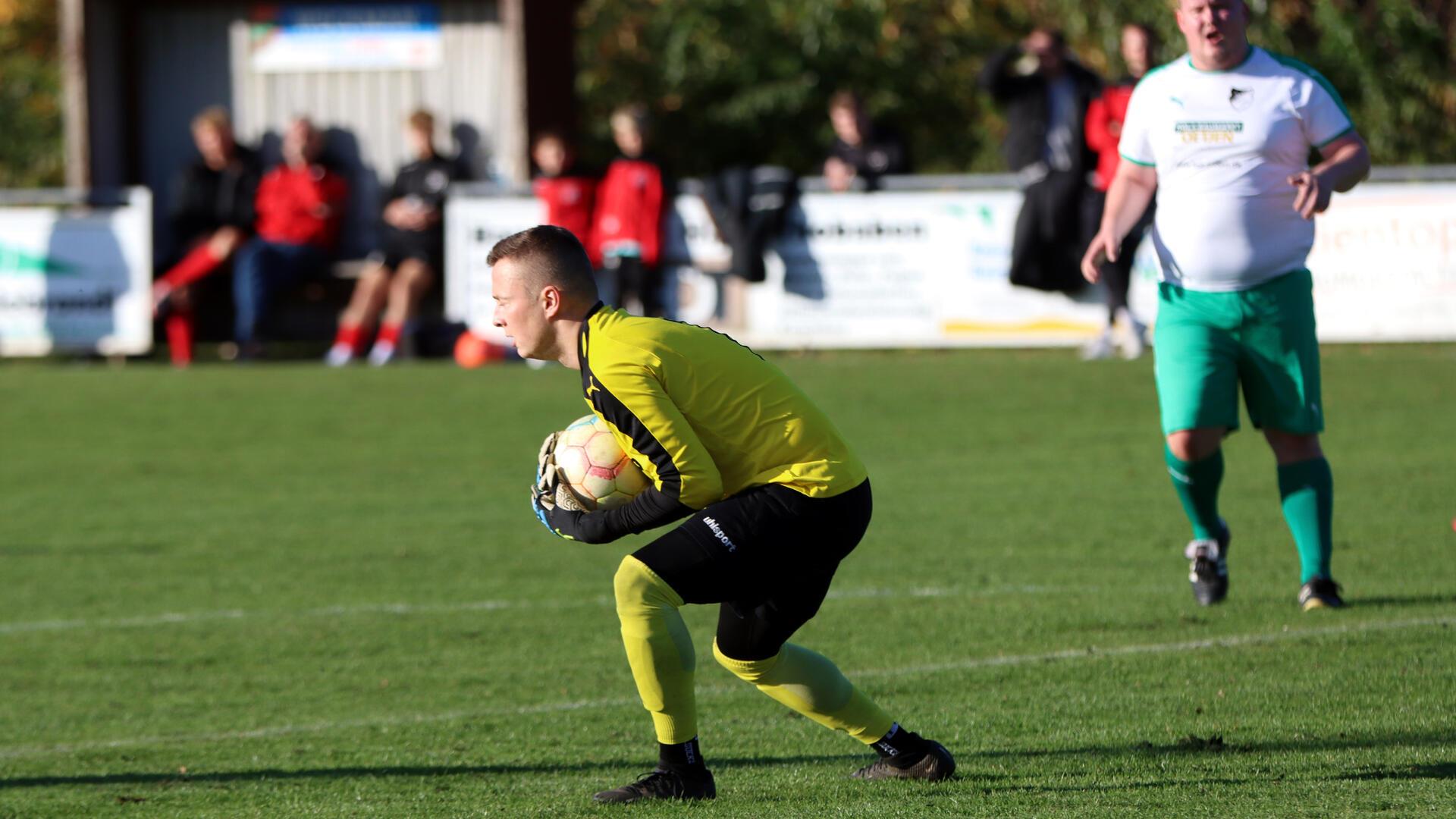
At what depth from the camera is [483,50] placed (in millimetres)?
20266

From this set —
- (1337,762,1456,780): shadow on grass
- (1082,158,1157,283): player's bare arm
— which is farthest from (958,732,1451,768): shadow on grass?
(1082,158,1157,283): player's bare arm

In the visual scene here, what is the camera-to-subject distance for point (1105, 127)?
49.8ft

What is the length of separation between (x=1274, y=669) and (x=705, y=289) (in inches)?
417

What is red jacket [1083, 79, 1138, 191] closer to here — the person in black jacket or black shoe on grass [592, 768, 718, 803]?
the person in black jacket

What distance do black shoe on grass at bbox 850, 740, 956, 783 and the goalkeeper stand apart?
25 cm

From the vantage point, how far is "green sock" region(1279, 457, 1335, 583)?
7277 mm

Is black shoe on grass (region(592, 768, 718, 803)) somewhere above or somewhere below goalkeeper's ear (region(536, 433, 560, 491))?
below

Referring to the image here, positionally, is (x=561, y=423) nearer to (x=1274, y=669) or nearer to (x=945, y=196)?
(x=945, y=196)

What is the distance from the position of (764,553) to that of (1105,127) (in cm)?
1107

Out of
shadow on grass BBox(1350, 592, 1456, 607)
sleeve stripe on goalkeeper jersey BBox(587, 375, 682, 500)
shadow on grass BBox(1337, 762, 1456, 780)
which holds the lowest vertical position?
shadow on grass BBox(1350, 592, 1456, 607)

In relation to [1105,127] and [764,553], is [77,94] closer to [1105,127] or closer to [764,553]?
[1105,127]

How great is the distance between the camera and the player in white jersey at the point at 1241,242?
7121 millimetres

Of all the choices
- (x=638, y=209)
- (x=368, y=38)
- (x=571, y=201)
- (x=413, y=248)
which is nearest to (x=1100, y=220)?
(x=638, y=209)

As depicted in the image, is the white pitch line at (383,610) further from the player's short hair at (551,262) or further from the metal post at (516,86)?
the metal post at (516,86)
